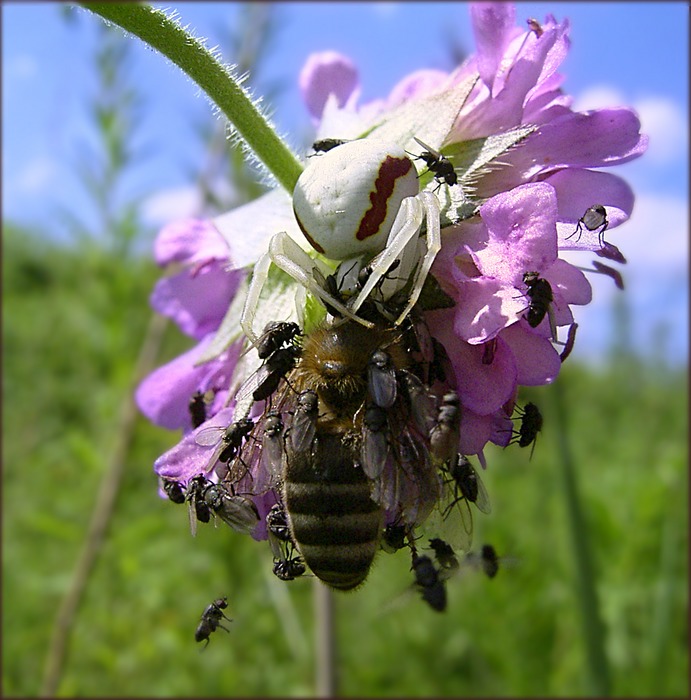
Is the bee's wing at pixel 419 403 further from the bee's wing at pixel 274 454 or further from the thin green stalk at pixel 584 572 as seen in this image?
the thin green stalk at pixel 584 572

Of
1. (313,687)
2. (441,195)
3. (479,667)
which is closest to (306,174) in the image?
(441,195)

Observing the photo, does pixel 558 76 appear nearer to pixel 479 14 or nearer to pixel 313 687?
pixel 479 14

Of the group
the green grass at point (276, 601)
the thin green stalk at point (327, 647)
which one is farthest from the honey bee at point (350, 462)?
the green grass at point (276, 601)

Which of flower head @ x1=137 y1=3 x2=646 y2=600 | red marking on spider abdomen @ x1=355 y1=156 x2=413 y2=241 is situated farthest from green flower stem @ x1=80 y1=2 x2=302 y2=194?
red marking on spider abdomen @ x1=355 y1=156 x2=413 y2=241

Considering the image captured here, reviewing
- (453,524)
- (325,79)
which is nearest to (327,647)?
(453,524)

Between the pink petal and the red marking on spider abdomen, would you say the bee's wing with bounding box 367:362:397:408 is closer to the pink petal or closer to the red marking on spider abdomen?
the red marking on spider abdomen

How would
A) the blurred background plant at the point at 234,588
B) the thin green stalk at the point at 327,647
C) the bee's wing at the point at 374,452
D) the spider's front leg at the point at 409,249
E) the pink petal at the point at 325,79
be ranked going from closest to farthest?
the bee's wing at the point at 374,452 → the spider's front leg at the point at 409,249 → the pink petal at the point at 325,79 → the thin green stalk at the point at 327,647 → the blurred background plant at the point at 234,588
